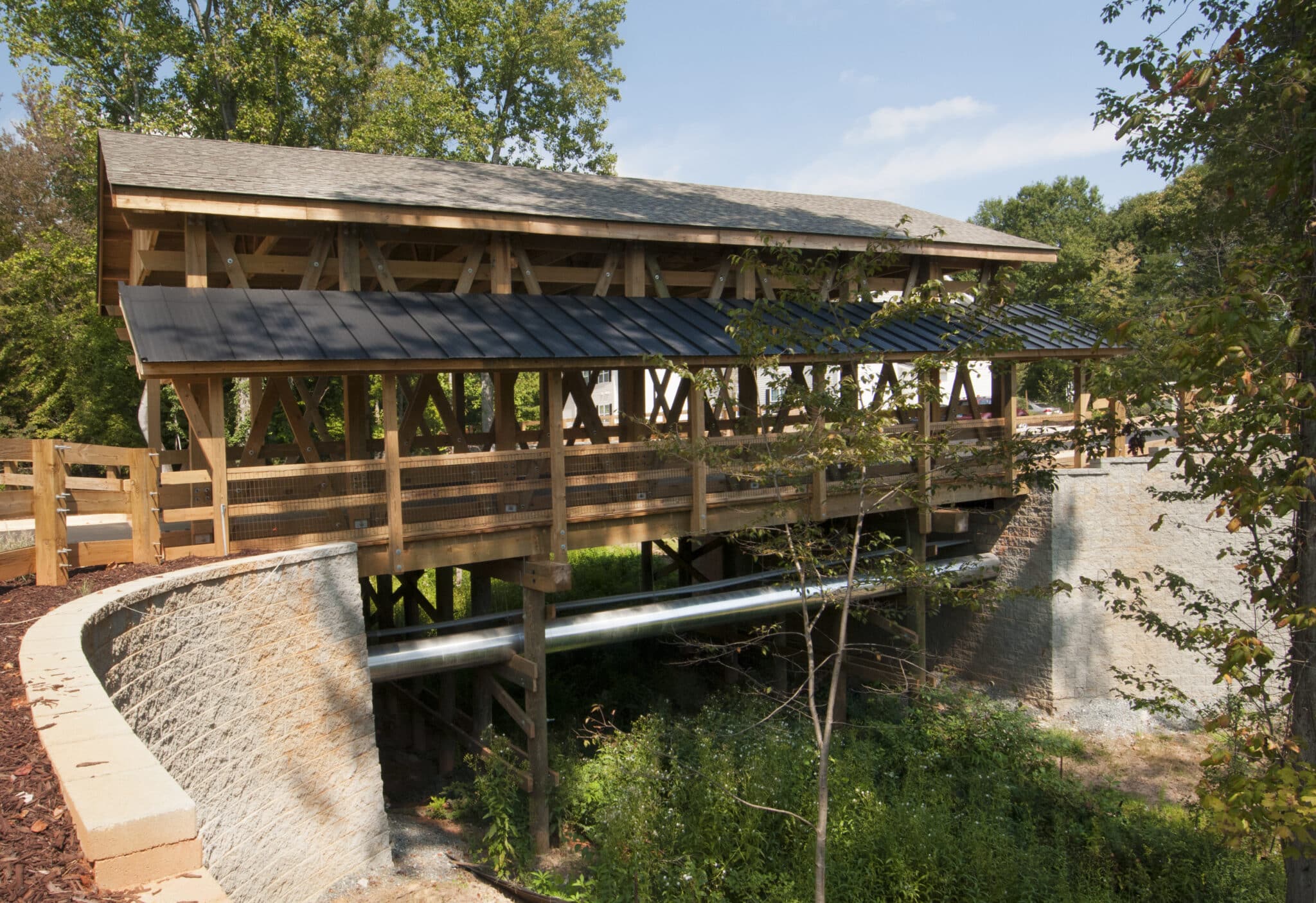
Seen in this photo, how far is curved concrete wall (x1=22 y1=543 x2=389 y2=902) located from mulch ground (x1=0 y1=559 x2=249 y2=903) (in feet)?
0.43

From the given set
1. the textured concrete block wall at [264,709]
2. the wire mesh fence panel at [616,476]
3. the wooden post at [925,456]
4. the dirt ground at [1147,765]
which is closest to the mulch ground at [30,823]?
the textured concrete block wall at [264,709]

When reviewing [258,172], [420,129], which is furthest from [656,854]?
[420,129]

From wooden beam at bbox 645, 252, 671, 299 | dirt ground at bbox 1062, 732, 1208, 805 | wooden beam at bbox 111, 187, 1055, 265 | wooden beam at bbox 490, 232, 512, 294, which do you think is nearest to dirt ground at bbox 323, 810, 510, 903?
wooden beam at bbox 490, 232, 512, 294

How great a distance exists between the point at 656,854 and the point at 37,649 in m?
5.29

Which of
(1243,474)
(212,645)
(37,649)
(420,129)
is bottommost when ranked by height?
(212,645)

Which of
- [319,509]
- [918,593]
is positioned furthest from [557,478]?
[918,593]

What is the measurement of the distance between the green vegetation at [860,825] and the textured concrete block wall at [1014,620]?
8.86 ft

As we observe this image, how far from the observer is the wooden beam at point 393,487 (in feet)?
26.2

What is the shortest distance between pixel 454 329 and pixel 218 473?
2.55 metres

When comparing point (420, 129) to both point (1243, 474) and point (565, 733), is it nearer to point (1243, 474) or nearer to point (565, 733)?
point (565, 733)

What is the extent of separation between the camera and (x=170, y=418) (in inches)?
838

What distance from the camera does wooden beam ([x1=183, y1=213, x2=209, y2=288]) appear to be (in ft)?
28.6

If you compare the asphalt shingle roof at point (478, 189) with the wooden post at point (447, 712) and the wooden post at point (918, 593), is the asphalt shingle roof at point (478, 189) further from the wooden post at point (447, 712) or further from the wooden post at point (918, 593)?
the wooden post at point (447, 712)

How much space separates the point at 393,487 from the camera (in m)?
8.03
